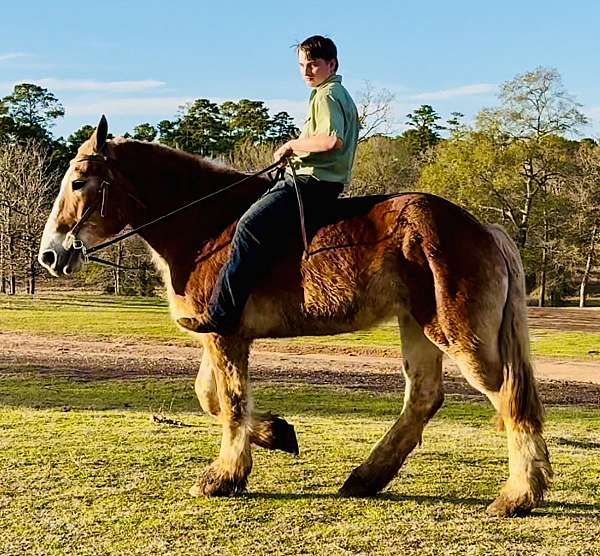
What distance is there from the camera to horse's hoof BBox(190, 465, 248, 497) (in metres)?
5.84

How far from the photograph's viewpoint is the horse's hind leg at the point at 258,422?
6.43m

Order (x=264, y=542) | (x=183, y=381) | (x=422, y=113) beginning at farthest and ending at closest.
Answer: (x=422, y=113) < (x=183, y=381) < (x=264, y=542)

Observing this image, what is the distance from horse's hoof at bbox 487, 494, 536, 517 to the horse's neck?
2732mm

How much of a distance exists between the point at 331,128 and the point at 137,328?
2094 cm

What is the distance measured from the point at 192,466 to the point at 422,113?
81.9m

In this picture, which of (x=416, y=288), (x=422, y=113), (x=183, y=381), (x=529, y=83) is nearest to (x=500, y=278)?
(x=416, y=288)

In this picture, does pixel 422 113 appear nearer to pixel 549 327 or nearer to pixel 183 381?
pixel 549 327

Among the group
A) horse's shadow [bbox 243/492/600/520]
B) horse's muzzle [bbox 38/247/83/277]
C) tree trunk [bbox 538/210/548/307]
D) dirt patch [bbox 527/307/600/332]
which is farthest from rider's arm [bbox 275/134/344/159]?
tree trunk [bbox 538/210/548/307]

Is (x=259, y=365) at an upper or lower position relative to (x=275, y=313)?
lower

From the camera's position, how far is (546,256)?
48.2 m

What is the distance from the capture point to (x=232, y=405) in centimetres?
608

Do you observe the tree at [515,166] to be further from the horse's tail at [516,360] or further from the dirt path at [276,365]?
the horse's tail at [516,360]

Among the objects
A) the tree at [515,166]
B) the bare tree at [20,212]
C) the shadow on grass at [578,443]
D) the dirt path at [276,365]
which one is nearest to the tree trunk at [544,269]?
the tree at [515,166]

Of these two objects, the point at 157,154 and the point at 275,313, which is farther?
the point at 157,154
